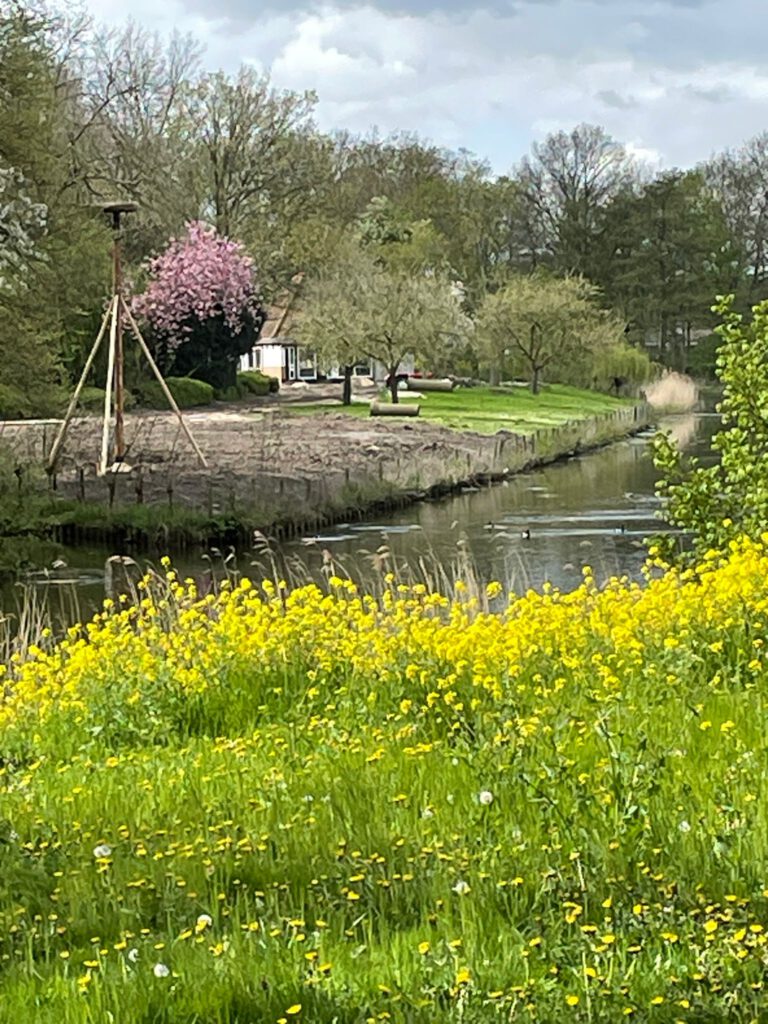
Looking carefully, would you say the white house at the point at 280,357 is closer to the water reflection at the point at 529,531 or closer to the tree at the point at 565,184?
the tree at the point at 565,184

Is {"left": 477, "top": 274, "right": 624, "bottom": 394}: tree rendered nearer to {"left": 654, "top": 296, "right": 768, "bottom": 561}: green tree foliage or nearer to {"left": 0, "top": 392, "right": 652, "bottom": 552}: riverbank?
{"left": 0, "top": 392, "right": 652, "bottom": 552}: riverbank

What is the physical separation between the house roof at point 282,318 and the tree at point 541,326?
8.48 meters

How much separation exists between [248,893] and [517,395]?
186 ft

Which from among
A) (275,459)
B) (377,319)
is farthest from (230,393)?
(275,459)

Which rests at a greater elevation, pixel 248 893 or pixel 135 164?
pixel 135 164

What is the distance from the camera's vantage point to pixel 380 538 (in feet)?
77.5

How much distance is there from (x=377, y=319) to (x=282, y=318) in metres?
23.8

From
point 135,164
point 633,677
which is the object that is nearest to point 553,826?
point 633,677

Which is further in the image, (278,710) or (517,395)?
(517,395)

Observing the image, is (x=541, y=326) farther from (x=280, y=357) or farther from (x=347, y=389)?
(x=280, y=357)

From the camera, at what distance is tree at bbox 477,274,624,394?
198 feet

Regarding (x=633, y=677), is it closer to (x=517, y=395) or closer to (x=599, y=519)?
(x=599, y=519)

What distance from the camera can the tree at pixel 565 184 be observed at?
7975 centimetres

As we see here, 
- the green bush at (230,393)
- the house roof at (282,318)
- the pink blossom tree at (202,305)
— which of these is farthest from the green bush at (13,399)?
the house roof at (282,318)
